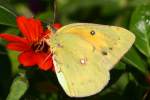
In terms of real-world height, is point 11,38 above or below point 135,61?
above

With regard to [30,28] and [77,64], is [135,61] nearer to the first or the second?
[77,64]

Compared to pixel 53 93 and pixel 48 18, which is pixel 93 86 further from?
pixel 48 18

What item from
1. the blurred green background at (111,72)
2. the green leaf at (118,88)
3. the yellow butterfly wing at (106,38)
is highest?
the yellow butterfly wing at (106,38)

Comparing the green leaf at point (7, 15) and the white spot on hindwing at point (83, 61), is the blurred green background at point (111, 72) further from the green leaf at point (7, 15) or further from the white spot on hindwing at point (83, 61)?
the white spot on hindwing at point (83, 61)

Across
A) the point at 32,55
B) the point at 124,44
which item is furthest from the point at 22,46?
the point at 124,44

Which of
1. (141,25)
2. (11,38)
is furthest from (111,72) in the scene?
(11,38)

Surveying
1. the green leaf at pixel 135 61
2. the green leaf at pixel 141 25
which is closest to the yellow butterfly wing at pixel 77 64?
the green leaf at pixel 135 61
